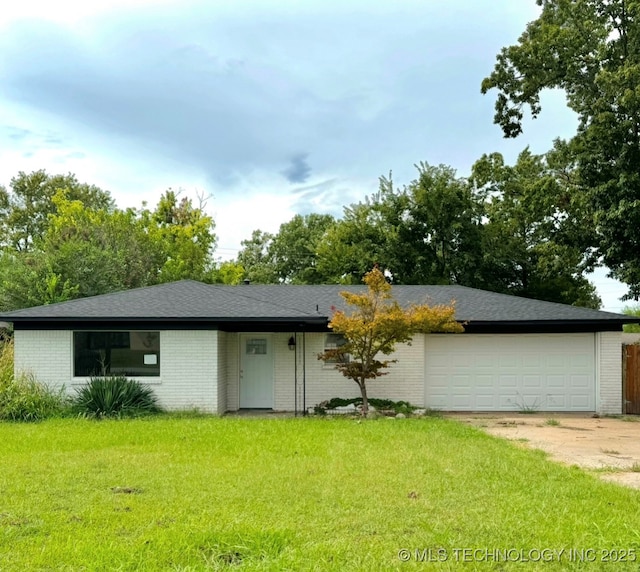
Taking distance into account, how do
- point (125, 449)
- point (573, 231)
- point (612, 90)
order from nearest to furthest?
point (125, 449), point (612, 90), point (573, 231)

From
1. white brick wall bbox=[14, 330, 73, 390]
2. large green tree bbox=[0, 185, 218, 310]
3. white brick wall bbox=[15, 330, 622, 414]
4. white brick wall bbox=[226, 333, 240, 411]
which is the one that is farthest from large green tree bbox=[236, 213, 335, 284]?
white brick wall bbox=[14, 330, 73, 390]

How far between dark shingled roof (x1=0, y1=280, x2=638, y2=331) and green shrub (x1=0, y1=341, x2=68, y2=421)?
4.25 ft

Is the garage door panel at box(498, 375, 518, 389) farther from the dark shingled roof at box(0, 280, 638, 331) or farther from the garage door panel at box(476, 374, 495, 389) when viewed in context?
the dark shingled roof at box(0, 280, 638, 331)

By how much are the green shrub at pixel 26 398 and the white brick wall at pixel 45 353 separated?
25 centimetres

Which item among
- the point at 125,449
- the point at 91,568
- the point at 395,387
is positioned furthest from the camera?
the point at 395,387

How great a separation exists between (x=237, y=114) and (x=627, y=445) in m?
12.8

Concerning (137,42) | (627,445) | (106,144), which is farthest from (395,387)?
(106,144)

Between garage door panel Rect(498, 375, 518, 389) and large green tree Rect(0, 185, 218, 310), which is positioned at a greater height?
large green tree Rect(0, 185, 218, 310)

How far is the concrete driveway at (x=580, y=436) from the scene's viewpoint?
8734mm

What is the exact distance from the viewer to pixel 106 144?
19219 millimetres

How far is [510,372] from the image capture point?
53.3 feet

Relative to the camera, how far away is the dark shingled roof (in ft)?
47.4

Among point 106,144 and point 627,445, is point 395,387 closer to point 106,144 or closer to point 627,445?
point 627,445

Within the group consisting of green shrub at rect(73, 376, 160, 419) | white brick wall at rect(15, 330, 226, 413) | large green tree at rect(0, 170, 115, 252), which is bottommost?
green shrub at rect(73, 376, 160, 419)
